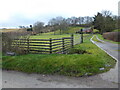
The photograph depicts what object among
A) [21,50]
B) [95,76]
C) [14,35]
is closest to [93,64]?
[95,76]

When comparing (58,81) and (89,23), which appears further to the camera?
(89,23)

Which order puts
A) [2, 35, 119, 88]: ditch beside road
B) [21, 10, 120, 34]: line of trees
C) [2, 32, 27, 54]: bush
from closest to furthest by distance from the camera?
[2, 35, 119, 88]: ditch beside road → [2, 32, 27, 54]: bush → [21, 10, 120, 34]: line of trees

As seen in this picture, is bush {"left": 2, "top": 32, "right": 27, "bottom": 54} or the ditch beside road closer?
the ditch beside road

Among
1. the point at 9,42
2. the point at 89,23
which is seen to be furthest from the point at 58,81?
the point at 89,23

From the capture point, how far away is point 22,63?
614cm

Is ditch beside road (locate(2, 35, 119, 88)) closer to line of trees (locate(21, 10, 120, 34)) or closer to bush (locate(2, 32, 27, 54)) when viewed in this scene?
bush (locate(2, 32, 27, 54))

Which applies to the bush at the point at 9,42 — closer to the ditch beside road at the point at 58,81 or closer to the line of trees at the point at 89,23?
the ditch beside road at the point at 58,81

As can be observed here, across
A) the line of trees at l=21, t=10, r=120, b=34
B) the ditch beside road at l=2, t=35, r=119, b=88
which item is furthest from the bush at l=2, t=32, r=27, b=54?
the line of trees at l=21, t=10, r=120, b=34

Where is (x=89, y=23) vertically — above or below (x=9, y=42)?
above

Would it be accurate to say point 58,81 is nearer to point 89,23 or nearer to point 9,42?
point 9,42

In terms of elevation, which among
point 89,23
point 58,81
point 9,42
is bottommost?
point 58,81

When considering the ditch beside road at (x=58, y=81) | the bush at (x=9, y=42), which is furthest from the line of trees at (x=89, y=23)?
the ditch beside road at (x=58, y=81)

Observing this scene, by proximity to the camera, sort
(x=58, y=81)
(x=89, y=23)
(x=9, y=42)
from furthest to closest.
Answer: (x=89, y=23) → (x=9, y=42) → (x=58, y=81)

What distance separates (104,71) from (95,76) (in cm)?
71
